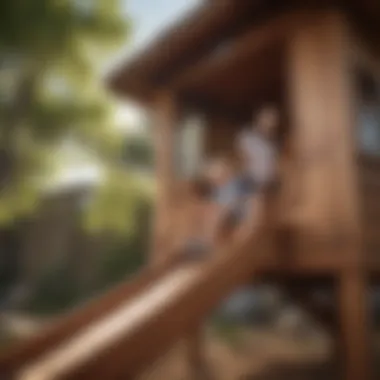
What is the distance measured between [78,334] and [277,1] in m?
1.11

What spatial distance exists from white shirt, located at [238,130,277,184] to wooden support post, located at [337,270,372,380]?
357 mm

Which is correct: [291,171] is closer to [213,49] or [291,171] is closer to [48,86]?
[213,49]

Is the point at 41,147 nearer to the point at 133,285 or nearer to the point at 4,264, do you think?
the point at 4,264

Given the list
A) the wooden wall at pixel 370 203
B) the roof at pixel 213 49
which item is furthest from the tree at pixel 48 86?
the wooden wall at pixel 370 203

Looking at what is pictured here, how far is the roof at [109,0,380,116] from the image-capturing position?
4.88ft

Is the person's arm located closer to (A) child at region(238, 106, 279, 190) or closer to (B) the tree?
(A) child at region(238, 106, 279, 190)

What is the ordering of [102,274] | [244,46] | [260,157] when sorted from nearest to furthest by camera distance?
[102,274] → [260,157] → [244,46]

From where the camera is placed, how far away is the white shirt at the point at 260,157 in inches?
58.7

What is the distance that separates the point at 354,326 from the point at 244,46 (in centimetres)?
91

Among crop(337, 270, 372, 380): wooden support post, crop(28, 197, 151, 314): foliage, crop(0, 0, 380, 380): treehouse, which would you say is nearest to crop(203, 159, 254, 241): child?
crop(0, 0, 380, 380): treehouse

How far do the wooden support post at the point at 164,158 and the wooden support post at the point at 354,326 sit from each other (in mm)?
549

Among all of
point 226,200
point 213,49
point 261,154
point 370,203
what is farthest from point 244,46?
point 370,203

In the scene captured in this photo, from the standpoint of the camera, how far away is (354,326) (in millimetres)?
1370

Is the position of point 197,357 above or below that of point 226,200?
below
